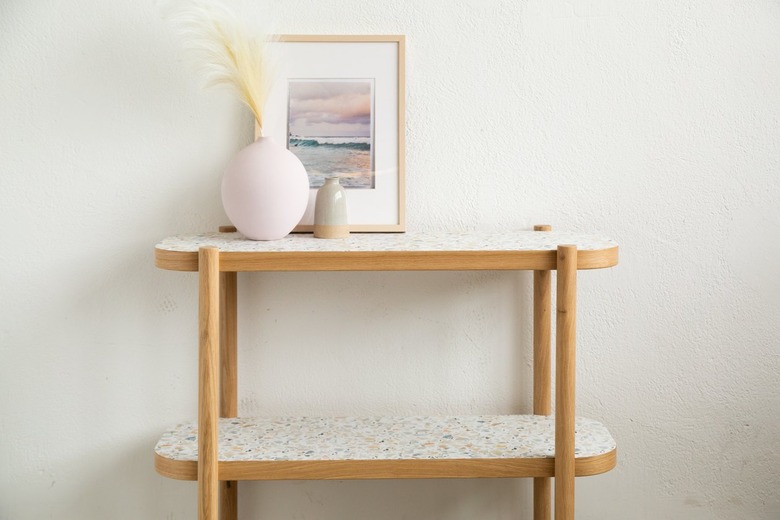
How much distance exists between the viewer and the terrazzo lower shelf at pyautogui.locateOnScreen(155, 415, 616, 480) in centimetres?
139

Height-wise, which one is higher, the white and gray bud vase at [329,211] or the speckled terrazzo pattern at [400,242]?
the white and gray bud vase at [329,211]

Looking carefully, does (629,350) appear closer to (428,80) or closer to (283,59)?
(428,80)

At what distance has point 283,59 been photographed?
1.62m

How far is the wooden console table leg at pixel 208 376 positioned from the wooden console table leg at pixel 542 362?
683 millimetres

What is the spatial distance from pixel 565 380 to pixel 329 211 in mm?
539

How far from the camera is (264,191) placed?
1.44 metres

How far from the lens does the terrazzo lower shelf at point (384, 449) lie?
1.39 meters

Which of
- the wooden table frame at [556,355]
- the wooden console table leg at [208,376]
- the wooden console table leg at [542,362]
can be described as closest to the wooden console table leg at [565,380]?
the wooden table frame at [556,355]

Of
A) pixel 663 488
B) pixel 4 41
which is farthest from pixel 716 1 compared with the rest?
pixel 4 41

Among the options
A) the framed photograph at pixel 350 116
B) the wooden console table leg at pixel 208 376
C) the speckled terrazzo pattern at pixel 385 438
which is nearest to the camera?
Answer: the wooden console table leg at pixel 208 376

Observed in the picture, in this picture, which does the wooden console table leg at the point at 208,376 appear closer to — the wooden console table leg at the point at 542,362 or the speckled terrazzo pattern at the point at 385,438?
the speckled terrazzo pattern at the point at 385,438

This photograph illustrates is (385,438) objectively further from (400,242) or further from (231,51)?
(231,51)

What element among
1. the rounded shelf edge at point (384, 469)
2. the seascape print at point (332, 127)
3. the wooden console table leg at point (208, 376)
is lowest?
the rounded shelf edge at point (384, 469)

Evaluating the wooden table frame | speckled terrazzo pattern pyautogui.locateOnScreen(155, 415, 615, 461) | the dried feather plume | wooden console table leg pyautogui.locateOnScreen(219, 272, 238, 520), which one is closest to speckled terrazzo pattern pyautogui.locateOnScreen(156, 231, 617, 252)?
the wooden table frame
